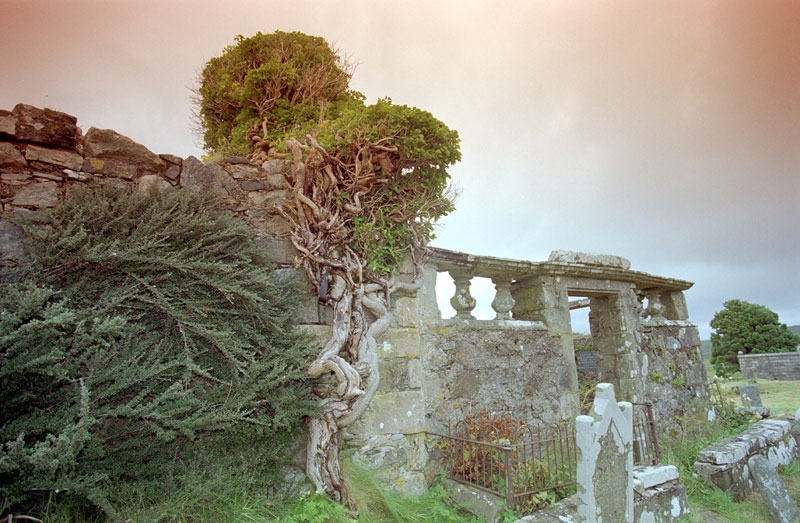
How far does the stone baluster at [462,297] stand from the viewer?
5110 mm

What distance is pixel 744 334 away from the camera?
19.2 m

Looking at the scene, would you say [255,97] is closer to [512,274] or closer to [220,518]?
[512,274]

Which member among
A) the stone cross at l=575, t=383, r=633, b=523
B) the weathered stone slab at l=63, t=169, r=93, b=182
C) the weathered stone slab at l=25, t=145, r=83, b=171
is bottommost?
the stone cross at l=575, t=383, r=633, b=523

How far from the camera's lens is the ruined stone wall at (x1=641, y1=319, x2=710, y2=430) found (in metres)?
6.49

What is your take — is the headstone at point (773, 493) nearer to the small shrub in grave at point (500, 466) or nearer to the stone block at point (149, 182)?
the small shrub in grave at point (500, 466)

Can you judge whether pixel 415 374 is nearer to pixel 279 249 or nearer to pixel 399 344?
pixel 399 344

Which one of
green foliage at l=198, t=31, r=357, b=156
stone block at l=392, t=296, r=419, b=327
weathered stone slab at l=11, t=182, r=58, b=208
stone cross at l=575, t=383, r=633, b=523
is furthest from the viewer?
green foliage at l=198, t=31, r=357, b=156

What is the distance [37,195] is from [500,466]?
14.6 ft

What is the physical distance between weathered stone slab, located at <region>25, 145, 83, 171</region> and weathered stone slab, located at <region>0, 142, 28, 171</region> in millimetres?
46

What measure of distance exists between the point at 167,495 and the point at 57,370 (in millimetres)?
1051

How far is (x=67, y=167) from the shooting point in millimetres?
3133

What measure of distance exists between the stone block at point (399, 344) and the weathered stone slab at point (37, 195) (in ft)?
9.40

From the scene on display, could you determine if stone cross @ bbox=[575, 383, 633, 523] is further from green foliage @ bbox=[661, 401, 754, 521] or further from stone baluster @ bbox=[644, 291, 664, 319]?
Answer: stone baluster @ bbox=[644, 291, 664, 319]

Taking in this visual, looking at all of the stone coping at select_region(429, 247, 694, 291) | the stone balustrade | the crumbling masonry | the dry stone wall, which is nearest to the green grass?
the crumbling masonry
